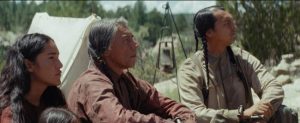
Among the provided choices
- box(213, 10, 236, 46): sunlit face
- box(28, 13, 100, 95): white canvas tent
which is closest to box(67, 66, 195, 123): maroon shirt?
box(213, 10, 236, 46): sunlit face

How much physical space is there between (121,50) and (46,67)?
43cm

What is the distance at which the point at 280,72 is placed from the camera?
1007 cm

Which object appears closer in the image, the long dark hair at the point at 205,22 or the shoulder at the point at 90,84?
the shoulder at the point at 90,84

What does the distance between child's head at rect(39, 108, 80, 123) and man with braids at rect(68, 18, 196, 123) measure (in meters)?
0.17

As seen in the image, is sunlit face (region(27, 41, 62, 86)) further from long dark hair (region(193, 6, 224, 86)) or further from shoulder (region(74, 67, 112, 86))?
long dark hair (region(193, 6, 224, 86))

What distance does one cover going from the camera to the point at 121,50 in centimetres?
378

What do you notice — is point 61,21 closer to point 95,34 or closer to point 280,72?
point 95,34

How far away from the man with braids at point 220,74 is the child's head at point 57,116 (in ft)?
3.72

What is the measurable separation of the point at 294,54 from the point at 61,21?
660 cm

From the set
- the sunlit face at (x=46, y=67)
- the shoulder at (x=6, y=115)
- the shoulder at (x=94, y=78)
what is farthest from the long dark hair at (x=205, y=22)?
the shoulder at (x=6, y=115)

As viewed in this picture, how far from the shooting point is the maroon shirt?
11.4ft

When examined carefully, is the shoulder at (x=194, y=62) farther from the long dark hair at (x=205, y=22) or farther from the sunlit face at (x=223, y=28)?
the sunlit face at (x=223, y=28)

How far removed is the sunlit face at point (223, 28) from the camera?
4.48m

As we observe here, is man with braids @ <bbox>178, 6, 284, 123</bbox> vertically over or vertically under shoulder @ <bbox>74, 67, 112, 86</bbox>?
under
